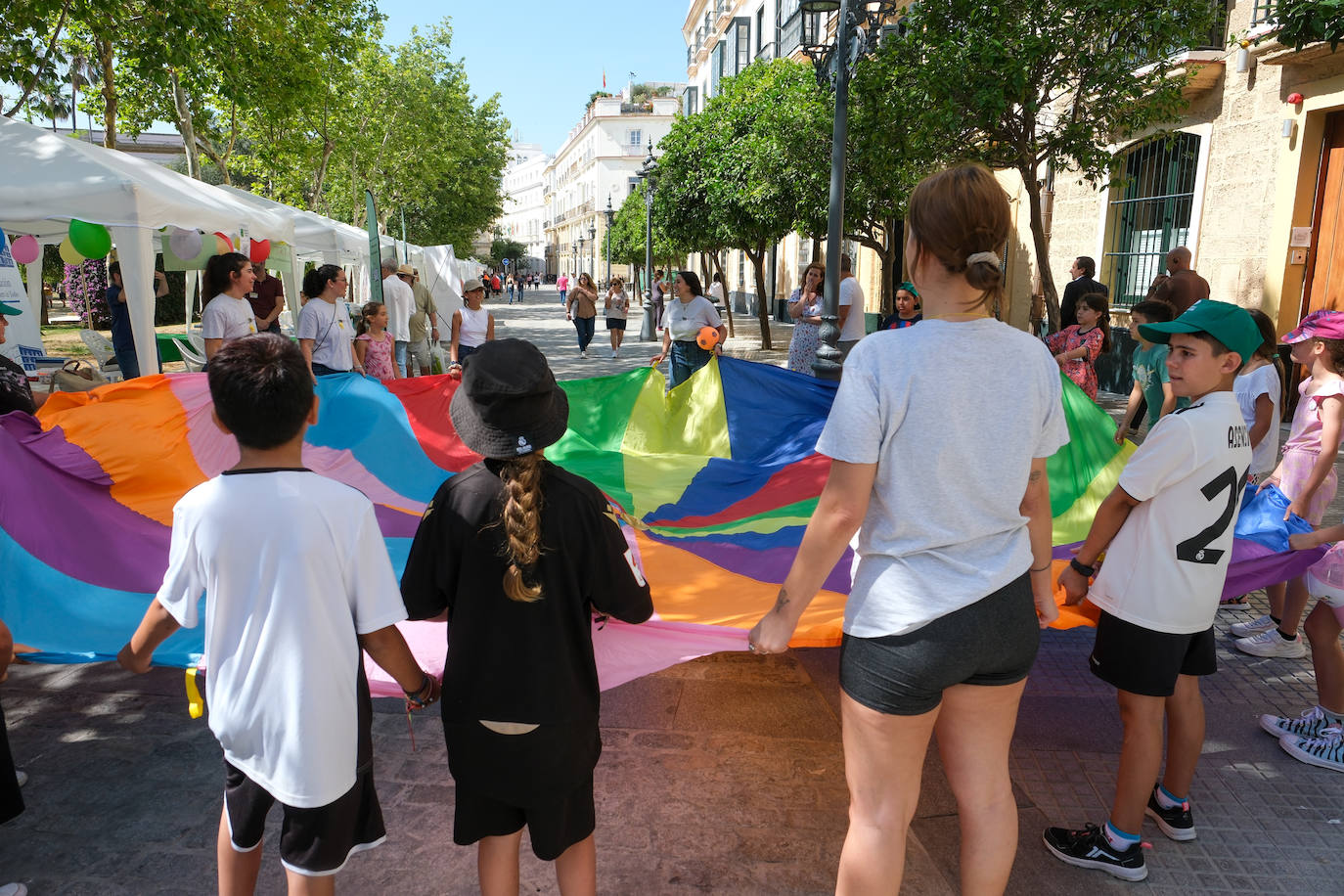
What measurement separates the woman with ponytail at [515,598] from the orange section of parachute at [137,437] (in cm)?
268

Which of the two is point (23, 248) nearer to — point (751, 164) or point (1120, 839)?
point (1120, 839)

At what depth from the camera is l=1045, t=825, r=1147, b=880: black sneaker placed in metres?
2.64

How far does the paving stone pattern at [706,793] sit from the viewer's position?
2660 millimetres

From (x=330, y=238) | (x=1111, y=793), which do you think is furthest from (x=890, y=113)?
(x=330, y=238)

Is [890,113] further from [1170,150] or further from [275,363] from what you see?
[275,363]

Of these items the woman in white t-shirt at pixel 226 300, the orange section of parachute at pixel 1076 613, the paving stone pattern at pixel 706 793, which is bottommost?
the paving stone pattern at pixel 706 793

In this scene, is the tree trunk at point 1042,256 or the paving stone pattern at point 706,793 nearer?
the paving stone pattern at point 706,793

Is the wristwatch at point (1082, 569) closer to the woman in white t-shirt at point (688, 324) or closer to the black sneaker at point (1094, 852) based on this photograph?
the black sneaker at point (1094, 852)

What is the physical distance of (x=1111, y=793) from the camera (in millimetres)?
3090

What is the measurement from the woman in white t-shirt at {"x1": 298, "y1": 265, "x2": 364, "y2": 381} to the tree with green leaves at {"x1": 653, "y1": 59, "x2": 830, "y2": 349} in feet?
29.2

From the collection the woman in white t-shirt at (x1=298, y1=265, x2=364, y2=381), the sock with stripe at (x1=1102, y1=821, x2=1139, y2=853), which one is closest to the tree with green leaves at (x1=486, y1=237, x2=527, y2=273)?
the woman in white t-shirt at (x1=298, y1=265, x2=364, y2=381)

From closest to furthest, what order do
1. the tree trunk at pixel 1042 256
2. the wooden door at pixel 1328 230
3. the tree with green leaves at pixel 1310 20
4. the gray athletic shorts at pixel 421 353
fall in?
the tree with green leaves at pixel 1310 20
the tree trunk at pixel 1042 256
the wooden door at pixel 1328 230
the gray athletic shorts at pixel 421 353

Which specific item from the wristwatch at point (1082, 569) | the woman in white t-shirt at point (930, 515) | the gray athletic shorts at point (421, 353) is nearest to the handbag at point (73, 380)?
the gray athletic shorts at point (421, 353)

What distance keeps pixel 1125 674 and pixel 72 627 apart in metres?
3.51
